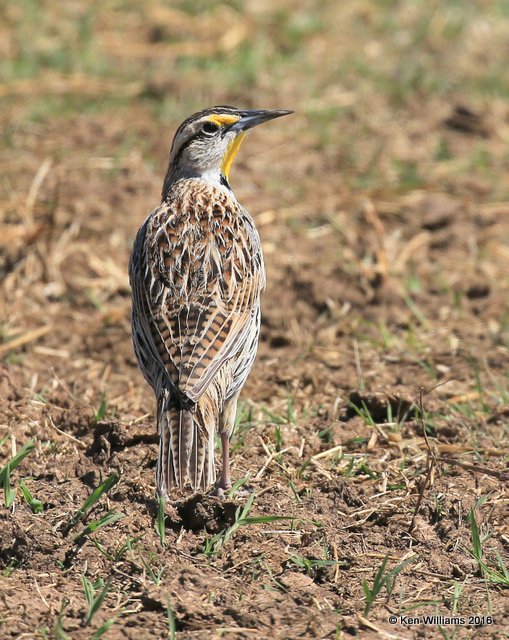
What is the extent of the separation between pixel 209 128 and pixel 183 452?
7.35 feet

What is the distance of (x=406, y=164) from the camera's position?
33.0 ft

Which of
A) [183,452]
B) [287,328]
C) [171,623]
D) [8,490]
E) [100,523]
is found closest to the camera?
[171,623]

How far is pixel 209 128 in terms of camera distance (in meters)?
6.74

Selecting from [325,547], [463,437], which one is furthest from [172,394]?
[463,437]

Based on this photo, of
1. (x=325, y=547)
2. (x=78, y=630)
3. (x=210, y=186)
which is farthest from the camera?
(x=210, y=186)

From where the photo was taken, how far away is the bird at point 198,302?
5.32 m

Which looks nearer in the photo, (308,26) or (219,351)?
(219,351)

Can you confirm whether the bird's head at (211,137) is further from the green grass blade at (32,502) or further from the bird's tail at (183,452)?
the green grass blade at (32,502)

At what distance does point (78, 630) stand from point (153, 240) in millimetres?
2294

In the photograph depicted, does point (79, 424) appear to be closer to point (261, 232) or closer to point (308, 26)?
point (261, 232)

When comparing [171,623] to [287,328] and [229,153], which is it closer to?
[229,153]

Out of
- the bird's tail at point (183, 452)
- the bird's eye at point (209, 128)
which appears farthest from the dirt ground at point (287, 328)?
the bird's eye at point (209, 128)

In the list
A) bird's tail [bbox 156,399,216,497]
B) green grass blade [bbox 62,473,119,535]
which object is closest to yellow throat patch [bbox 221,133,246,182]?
bird's tail [bbox 156,399,216,497]

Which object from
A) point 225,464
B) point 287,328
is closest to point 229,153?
point 287,328
